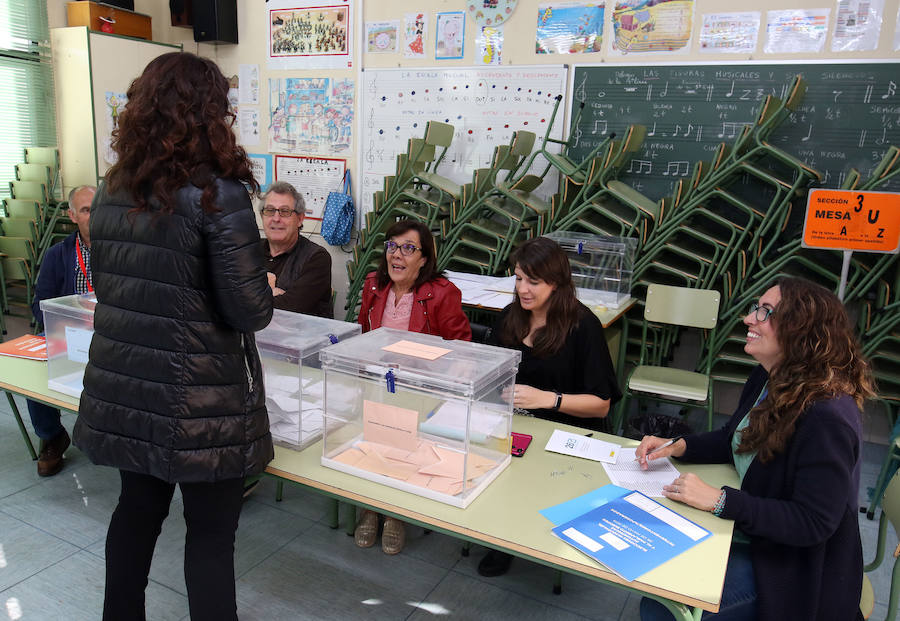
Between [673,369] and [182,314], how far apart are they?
2.82 m

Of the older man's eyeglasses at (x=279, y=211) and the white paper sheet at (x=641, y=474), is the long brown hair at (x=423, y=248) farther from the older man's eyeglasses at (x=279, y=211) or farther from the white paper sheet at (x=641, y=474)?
the white paper sheet at (x=641, y=474)

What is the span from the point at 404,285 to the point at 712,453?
142cm

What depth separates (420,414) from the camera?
153cm

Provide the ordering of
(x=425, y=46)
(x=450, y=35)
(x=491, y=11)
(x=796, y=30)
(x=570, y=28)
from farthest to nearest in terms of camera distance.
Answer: (x=425, y=46) < (x=450, y=35) < (x=491, y=11) < (x=570, y=28) < (x=796, y=30)

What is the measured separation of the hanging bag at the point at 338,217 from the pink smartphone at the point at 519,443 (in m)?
3.47

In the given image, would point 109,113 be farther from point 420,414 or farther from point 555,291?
point 420,414

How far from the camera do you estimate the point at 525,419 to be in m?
2.03

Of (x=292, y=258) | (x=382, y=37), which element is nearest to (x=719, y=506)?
(x=292, y=258)

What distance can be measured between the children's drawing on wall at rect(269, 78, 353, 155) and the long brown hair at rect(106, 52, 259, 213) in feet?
12.6

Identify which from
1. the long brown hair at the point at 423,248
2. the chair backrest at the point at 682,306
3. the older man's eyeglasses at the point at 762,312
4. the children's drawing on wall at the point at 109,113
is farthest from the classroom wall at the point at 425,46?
the older man's eyeglasses at the point at 762,312

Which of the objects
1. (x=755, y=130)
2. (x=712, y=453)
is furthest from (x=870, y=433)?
(x=712, y=453)

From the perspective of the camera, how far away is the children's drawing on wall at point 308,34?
197 inches

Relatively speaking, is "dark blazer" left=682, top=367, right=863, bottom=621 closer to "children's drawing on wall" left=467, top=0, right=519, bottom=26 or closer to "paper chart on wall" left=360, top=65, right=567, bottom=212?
"paper chart on wall" left=360, top=65, right=567, bottom=212

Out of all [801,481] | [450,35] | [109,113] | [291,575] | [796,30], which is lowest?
[291,575]
